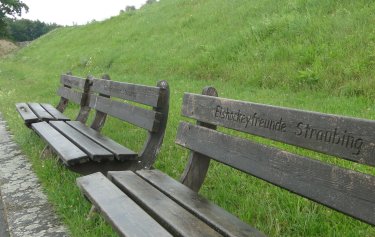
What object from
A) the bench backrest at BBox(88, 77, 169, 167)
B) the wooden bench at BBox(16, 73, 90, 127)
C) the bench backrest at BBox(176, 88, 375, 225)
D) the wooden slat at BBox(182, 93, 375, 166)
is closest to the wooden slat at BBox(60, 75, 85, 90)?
the wooden bench at BBox(16, 73, 90, 127)

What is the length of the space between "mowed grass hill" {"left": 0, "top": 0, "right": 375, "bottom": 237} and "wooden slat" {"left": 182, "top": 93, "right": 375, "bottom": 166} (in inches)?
28.7

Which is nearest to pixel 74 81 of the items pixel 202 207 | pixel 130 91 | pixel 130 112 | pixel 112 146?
pixel 130 91

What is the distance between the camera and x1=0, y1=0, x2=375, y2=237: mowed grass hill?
3.04 metres

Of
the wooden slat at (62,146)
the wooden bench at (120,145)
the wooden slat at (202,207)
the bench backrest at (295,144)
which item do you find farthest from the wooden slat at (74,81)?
the bench backrest at (295,144)

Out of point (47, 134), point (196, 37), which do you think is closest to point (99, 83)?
point (47, 134)

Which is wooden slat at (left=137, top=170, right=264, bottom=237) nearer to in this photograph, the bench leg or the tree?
the bench leg

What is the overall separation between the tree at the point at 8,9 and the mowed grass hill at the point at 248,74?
35.8 m

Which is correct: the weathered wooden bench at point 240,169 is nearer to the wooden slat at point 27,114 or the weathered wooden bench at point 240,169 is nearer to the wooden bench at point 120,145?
the wooden bench at point 120,145

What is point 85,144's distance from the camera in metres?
3.82

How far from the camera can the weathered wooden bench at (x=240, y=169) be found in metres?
1.83

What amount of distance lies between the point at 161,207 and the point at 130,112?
5.79 ft

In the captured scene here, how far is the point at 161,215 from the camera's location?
→ 233 centimetres

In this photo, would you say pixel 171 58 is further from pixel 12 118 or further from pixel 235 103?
pixel 235 103

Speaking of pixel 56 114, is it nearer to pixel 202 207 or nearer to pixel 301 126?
pixel 202 207
